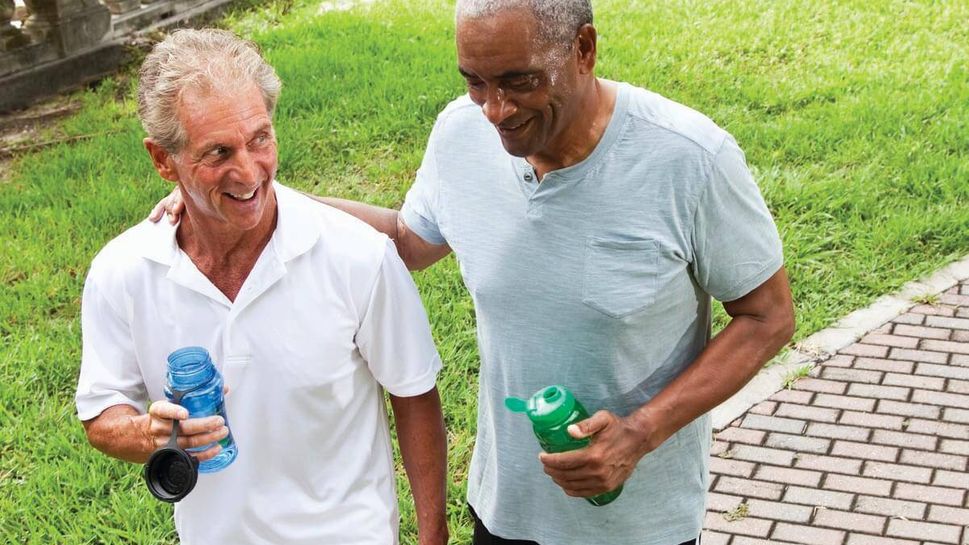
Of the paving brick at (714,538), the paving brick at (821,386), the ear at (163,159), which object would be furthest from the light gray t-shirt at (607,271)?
the paving brick at (821,386)

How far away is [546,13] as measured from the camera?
2.50 metres

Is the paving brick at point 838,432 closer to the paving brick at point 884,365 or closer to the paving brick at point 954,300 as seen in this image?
the paving brick at point 884,365

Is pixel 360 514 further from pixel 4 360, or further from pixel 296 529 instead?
pixel 4 360

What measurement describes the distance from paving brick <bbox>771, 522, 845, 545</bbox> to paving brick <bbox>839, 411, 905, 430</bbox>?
2.70 ft

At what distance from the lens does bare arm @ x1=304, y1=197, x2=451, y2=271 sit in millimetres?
3139

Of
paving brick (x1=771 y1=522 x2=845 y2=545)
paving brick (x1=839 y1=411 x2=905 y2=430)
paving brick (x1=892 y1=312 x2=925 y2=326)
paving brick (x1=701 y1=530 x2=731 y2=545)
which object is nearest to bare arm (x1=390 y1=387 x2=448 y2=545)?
paving brick (x1=701 y1=530 x2=731 y2=545)

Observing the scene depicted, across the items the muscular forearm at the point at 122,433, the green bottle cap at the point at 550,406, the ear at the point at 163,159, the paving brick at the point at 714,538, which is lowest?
the paving brick at the point at 714,538

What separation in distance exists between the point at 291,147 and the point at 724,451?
3698 mm

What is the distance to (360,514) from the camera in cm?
291

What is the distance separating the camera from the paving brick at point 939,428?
17.3 ft

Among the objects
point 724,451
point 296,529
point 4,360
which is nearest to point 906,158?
point 724,451

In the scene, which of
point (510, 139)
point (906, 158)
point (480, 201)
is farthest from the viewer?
point (906, 158)

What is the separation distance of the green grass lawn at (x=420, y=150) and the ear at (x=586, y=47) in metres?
2.50

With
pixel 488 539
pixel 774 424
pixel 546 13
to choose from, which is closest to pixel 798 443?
pixel 774 424
